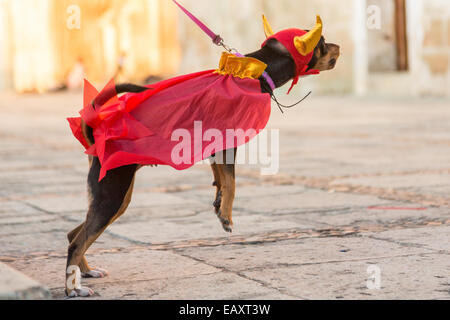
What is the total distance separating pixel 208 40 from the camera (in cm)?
2555

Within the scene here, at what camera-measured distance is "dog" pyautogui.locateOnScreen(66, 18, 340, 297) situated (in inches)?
156

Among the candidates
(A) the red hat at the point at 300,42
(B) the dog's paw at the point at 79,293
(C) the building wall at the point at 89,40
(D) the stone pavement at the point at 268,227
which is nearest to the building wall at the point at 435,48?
(D) the stone pavement at the point at 268,227

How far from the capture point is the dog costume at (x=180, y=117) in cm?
402

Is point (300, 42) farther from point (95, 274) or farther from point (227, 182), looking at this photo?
point (95, 274)

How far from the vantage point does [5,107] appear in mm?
23422

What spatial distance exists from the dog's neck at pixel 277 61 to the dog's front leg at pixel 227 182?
495 millimetres

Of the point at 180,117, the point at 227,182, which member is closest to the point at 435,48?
the point at 227,182

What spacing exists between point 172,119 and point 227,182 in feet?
1.39

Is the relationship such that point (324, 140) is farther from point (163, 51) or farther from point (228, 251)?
point (163, 51)

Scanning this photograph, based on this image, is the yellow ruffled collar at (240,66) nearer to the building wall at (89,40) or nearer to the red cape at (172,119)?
the red cape at (172,119)

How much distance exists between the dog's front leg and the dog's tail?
1.71ft

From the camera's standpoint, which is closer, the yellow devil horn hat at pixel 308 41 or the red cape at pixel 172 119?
the red cape at pixel 172 119

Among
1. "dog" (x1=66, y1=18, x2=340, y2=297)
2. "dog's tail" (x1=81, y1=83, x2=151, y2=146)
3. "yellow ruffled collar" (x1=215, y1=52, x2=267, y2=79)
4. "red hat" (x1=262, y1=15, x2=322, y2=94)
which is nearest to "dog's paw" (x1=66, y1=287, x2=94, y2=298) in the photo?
"dog" (x1=66, y1=18, x2=340, y2=297)

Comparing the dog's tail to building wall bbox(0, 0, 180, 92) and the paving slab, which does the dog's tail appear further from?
building wall bbox(0, 0, 180, 92)
